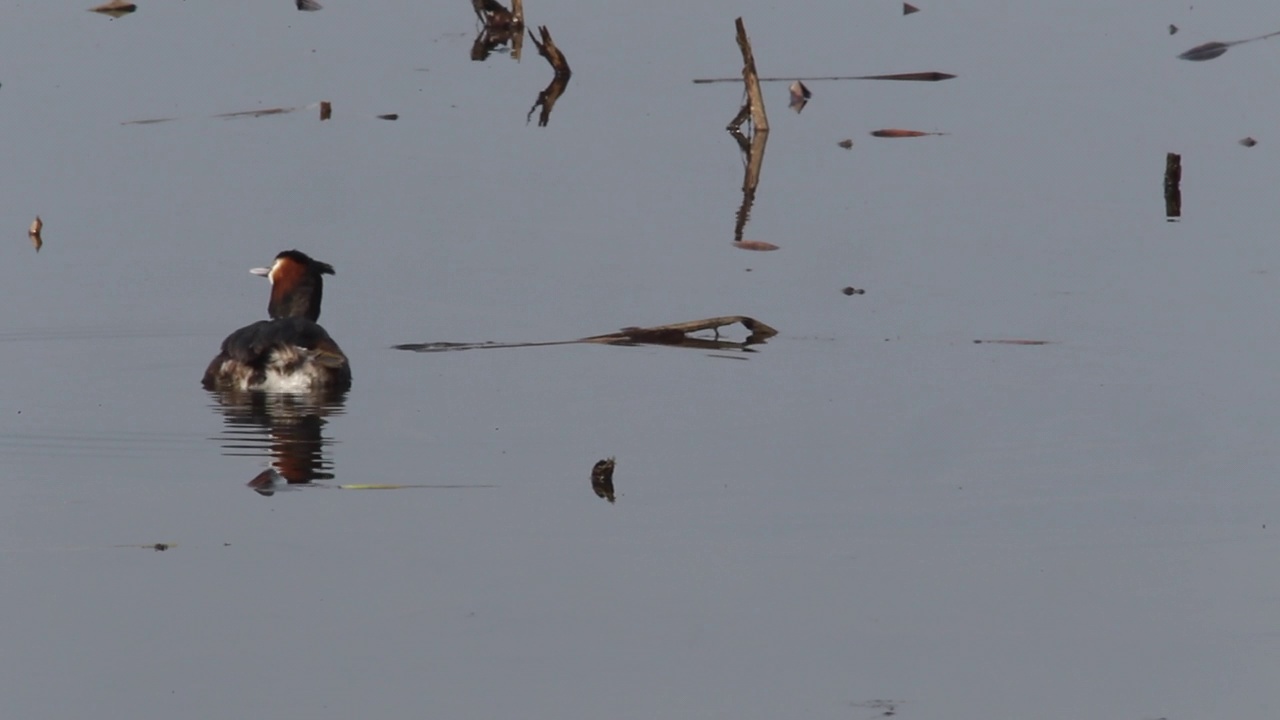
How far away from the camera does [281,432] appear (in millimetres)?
11234

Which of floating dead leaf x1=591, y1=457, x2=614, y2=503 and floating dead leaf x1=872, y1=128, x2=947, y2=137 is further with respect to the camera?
floating dead leaf x1=872, y1=128, x2=947, y2=137

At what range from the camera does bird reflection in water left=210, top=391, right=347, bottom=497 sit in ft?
32.4

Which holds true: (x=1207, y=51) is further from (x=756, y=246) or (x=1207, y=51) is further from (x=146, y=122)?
(x=146, y=122)

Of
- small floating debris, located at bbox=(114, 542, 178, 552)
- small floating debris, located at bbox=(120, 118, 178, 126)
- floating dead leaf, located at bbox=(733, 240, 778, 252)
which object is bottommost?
small floating debris, located at bbox=(114, 542, 178, 552)

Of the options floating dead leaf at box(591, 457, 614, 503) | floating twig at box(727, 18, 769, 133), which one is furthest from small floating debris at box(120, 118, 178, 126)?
floating dead leaf at box(591, 457, 614, 503)

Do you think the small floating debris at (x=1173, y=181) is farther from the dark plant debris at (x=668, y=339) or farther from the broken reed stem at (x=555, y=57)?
the broken reed stem at (x=555, y=57)

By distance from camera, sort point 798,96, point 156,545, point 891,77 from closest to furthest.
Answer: point 156,545, point 798,96, point 891,77

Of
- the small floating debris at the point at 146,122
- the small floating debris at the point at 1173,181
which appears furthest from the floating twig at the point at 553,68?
the small floating debris at the point at 1173,181

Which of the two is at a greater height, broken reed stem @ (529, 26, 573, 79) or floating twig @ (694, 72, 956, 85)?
broken reed stem @ (529, 26, 573, 79)

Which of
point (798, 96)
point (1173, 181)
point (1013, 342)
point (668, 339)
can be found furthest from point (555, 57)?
point (1013, 342)

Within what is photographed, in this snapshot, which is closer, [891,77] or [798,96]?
[798,96]

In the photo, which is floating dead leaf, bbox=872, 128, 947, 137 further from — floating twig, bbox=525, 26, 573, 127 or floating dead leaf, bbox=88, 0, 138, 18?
floating dead leaf, bbox=88, 0, 138, 18

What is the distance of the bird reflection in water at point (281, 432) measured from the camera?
9867 mm

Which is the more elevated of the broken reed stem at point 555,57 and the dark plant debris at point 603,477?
the broken reed stem at point 555,57
